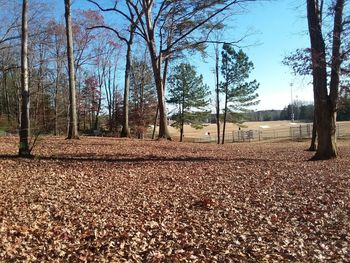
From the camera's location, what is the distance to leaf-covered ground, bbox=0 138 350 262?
4569mm

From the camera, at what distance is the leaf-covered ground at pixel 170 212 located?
457 centimetres

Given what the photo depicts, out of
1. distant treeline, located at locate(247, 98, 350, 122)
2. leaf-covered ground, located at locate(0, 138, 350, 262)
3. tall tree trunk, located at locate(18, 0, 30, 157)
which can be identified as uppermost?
distant treeline, located at locate(247, 98, 350, 122)

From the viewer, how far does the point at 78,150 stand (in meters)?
12.8

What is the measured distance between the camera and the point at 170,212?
6.15 m

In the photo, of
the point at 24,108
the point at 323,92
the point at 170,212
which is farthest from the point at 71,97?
the point at 170,212

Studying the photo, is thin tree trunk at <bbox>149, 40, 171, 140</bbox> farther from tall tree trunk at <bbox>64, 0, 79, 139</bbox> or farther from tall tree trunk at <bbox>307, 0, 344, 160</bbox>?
tall tree trunk at <bbox>307, 0, 344, 160</bbox>

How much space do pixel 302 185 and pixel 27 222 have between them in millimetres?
5505

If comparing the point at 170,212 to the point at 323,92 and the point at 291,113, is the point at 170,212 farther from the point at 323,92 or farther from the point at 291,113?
the point at 291,113

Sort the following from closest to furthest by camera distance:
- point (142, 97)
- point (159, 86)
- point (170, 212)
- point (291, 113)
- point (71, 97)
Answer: point (170, 212), point (71, 97), point (159, 86), point (142, 97), point (291, 113)

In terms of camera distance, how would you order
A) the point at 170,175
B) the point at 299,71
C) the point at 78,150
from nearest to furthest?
the point at 170,175 → the point at 299,71 → the point at 78,150

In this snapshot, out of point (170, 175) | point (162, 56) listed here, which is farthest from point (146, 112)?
point (170, 175)

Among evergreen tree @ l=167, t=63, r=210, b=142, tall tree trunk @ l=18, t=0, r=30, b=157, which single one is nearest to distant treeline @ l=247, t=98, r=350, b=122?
evergreen tree @ l=167, t=63, r=210, b=142

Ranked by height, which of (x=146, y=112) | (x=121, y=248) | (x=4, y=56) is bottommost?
(x=121, y=248)

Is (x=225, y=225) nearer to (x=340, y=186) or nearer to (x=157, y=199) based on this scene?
(x=157, y=199)
